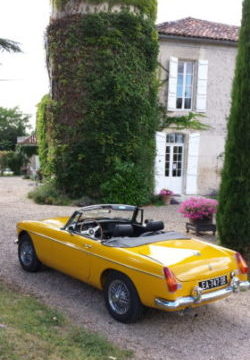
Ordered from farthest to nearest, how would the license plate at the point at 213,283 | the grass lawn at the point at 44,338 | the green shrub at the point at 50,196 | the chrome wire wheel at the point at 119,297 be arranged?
the green shrub at the point at 50,196
the chrome wire wheel at the point at 119,297
the license plate at the point at 213,283
the grass lawn at the point at 44,338

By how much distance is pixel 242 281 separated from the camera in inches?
186

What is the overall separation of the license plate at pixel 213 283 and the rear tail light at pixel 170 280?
1.26ft

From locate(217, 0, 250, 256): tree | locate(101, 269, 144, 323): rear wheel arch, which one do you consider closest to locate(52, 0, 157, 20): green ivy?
locate(217, 0, 250, 256): tree

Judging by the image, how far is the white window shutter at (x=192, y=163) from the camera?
15742mm

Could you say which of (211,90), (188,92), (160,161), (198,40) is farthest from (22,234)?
(198,40)

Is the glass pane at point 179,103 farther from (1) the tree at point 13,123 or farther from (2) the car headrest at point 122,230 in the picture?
(1) the tree at point 13,123

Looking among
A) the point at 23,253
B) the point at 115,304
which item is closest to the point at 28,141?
the point at 23,253

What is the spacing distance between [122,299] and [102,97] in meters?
10.1

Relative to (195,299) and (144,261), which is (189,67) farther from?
(195,299)

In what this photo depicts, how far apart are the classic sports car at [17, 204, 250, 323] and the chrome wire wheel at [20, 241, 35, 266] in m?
0.23

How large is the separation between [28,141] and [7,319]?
92.1ft

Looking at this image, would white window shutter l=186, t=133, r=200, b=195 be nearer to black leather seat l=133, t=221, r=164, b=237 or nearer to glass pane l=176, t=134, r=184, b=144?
glass pane l=176, t=134, r=184, b=144

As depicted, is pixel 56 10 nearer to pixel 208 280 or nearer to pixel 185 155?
pixel 185 155

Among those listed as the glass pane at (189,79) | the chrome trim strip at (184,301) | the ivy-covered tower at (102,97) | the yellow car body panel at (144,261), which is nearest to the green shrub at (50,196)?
the ivy-covered tower at (102,97)
